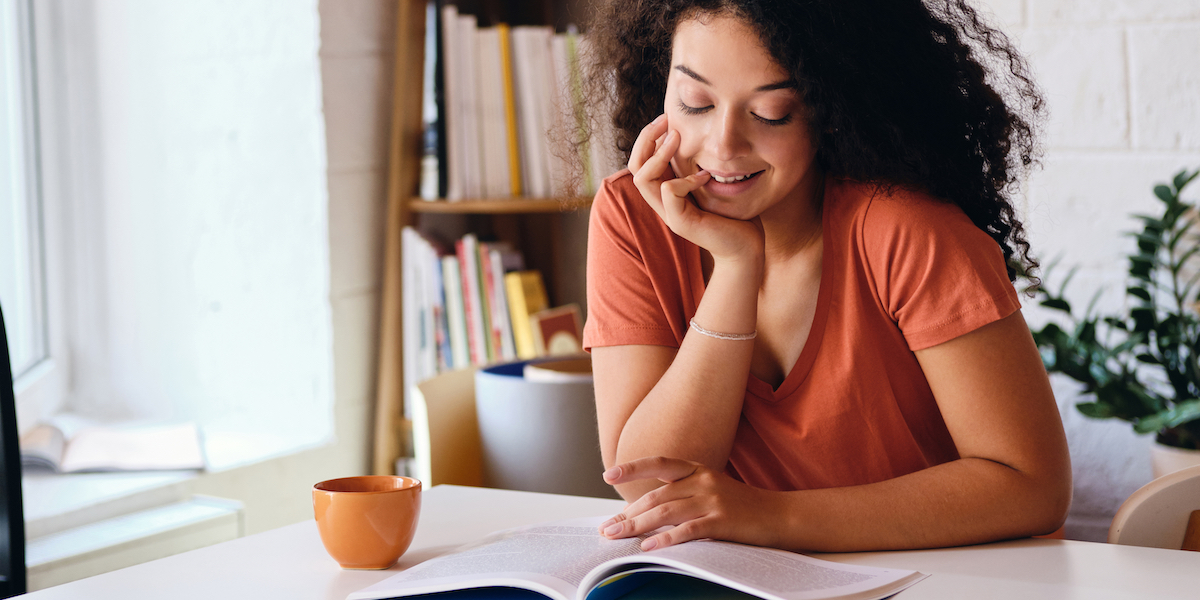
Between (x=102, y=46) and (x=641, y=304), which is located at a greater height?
(x=102, y=46)

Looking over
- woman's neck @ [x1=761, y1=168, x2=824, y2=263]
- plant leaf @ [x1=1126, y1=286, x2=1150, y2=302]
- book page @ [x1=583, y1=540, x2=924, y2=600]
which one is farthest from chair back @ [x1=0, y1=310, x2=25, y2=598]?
plant leaf @ [x1=1126, y1=286, x2=1150, y2=302]

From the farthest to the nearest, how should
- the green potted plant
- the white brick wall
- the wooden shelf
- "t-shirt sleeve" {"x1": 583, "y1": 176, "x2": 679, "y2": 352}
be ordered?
1. the wooden shelf
2. the white brick wall
3. the green potted plant
4. "t-shirt sleeve" {"x1": 583, "y1": 176, "x2": 679, "y2": 352}

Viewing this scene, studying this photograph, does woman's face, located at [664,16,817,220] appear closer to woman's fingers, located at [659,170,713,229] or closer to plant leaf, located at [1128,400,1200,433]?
woman's fingers, located at [659,170,713,229]

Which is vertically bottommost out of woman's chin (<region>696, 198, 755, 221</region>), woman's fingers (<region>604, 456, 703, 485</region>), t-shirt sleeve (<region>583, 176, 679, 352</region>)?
woman's fingers (<region>604, 456, 703, 485</region>)

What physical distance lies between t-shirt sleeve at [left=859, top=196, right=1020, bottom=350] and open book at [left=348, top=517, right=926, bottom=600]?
0.94ft

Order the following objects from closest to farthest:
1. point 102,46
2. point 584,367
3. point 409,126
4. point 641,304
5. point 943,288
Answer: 1. point 943,288
2. point 641,304
3. point 584,367
4. point 102,46
5. point 409,126

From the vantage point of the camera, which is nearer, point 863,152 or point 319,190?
point 863,152

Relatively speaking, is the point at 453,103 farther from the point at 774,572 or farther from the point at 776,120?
the point at 774,572

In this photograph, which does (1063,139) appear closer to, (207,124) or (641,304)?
(641,304)

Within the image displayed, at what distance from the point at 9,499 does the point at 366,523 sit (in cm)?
55

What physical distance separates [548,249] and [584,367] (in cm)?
80

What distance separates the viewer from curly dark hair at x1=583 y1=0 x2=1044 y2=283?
99 centimetres

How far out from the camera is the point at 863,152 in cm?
103

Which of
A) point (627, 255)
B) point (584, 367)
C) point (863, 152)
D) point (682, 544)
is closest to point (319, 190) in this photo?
point (584, 367)
